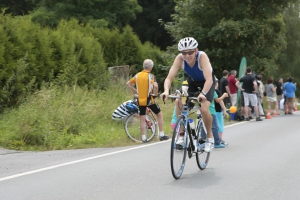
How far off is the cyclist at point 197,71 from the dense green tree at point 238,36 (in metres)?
18.4

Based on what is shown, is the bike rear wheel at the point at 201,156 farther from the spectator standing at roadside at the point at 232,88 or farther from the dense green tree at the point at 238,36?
the dense green tree at the point at 238,36

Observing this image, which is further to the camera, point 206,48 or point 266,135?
point 206,48

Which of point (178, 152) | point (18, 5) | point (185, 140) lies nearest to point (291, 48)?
point (18, 5)

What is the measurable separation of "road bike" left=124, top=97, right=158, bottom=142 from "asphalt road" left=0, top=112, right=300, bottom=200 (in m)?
1.25

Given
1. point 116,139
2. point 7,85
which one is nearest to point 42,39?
point 7,85

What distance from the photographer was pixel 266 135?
590 inches

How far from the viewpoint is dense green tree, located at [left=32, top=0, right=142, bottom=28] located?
40950 mm

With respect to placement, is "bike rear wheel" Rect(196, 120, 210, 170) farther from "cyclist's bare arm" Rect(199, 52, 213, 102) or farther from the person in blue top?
the person in blue top

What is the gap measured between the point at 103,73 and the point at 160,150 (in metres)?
9.11

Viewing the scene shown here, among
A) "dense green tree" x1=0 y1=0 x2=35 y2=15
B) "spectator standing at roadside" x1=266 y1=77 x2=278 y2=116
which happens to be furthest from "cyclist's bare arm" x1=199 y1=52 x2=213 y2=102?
"dense green tree" x1=0 y1=0 x2=35 y2=15

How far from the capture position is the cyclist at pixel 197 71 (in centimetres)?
808

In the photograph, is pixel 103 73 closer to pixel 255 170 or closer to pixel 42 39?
pixel 42 39

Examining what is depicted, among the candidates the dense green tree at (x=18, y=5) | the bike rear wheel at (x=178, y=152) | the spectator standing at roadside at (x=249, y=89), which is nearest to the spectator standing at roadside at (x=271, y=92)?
the spectator standing at roadside at (x=249, y=89)

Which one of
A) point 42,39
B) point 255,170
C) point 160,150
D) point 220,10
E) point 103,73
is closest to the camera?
point 255,170
